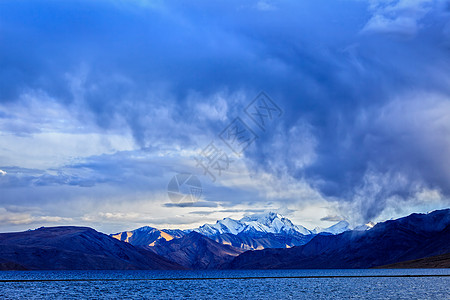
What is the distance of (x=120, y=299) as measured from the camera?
103812 mm

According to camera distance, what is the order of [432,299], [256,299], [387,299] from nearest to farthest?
[432,299], [387,299], [256,299]

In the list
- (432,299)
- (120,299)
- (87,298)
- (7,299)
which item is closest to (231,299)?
(120,299)

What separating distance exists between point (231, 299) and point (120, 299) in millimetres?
24285

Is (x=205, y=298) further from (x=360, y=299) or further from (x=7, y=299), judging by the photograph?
(x=7, y=299)

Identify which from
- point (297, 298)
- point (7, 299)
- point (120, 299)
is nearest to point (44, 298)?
point (7, 299)

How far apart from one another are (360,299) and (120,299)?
51084mm

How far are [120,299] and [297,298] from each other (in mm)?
38630

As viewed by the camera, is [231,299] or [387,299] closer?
[387,299]

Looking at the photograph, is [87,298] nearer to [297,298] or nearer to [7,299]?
[7,299]

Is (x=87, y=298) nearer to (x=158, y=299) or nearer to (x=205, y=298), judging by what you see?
(x=158, y=299)

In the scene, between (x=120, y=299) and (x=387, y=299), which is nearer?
(x=387, y=299)

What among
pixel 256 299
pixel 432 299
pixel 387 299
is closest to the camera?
pixel 432 299

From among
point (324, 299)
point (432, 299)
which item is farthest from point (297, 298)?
point (432, 299)

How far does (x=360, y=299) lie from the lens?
319ft
